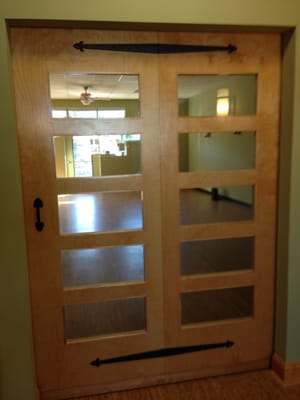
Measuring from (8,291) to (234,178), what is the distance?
1481 millimetres

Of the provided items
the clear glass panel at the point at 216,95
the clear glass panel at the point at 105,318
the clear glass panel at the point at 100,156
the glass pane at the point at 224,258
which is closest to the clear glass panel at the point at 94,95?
the clear glass panel at the point at 100,156

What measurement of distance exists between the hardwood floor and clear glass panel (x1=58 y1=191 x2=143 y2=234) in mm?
1056

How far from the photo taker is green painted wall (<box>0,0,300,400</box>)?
1.75 m

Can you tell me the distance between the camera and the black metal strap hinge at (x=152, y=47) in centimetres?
192

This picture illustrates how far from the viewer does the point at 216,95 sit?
2.22 m

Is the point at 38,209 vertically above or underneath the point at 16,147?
underneath

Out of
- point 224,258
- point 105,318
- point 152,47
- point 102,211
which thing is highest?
point 152,47

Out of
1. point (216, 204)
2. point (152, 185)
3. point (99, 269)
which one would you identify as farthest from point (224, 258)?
point (99, 269)

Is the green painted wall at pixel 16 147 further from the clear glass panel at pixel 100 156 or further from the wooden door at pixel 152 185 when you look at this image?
the clear glass panel at pixel 100 156

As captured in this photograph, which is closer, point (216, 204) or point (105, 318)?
point (216, 204)

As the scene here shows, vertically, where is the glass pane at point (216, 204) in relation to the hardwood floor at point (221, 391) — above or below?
above

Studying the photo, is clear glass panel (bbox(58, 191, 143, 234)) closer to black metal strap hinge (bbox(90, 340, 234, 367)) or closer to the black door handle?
the black door handle

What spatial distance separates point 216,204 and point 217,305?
0.98 meters

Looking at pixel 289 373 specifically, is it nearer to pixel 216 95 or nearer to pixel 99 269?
pixel 216 95
